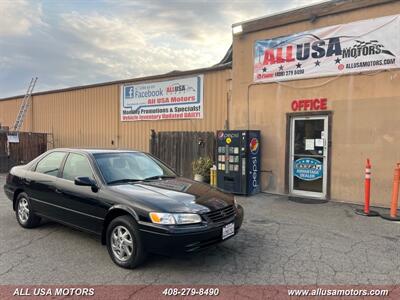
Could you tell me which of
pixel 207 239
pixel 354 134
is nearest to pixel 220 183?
pixel 354 134

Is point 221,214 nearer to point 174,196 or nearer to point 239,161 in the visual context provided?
point 174,196

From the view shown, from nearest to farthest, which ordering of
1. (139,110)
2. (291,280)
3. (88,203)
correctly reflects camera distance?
(291,280), (88,203), (139,110)

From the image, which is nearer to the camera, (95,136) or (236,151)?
(236,151)

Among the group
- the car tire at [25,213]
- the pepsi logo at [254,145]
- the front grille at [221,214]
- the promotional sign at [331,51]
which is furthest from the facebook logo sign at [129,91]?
the front grille at [221,214]

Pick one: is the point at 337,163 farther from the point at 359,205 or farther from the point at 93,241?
the point at 93,241

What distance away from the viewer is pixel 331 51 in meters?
7.84

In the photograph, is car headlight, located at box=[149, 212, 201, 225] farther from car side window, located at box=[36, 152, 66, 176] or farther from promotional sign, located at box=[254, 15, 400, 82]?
promotional sign, located at box=[254, 15, 400, 82]

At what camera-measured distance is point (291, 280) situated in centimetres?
363

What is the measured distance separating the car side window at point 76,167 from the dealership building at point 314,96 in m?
5.46

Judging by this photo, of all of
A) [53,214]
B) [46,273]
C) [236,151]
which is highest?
[236,151]

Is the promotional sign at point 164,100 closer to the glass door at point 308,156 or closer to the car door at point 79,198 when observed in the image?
the glass door at point 308,156

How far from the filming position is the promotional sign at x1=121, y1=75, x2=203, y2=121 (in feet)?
35.3

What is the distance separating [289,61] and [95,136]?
910 centimetres

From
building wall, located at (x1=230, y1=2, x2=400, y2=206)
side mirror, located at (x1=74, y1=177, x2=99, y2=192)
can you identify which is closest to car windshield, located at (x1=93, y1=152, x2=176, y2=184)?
side mirror, located at (x1=74, y1=177, x2=99, y2=192)
